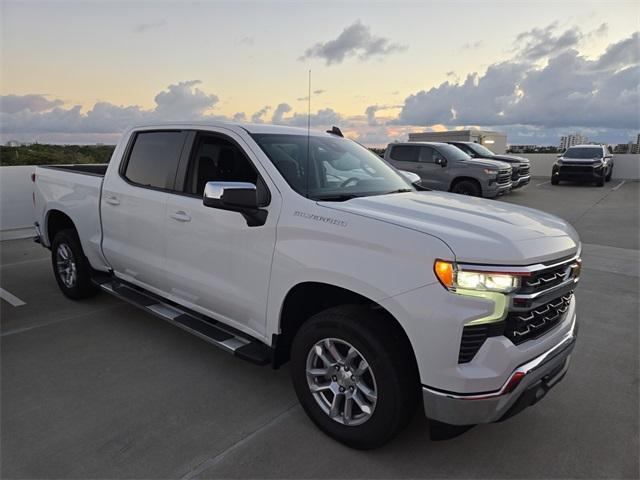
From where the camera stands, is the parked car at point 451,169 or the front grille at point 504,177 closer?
Answer: the parked car at point 451,169

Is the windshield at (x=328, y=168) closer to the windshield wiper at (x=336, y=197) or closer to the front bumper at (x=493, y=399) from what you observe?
the windshield wiper at (x=336, y=197)

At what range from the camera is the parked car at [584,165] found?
63.4 feet

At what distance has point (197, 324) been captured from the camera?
3.45m

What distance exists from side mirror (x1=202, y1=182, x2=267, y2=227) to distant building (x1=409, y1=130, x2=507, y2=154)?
95.3 feet

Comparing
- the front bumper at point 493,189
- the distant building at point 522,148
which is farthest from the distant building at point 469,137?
the front bumper at point 493,189

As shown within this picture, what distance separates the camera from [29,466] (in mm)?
2490

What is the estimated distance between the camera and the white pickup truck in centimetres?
217

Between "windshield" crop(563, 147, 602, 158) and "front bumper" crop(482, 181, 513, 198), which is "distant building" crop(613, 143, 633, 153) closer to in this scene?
"windshield" crop(563, 147, 602, 158)

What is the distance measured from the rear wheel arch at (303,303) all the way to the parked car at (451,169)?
11.0m

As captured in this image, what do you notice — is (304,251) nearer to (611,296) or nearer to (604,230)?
(611,296)

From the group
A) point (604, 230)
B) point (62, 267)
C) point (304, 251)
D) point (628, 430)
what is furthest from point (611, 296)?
point (62, 267)

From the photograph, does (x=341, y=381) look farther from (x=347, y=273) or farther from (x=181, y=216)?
(x=181, y=216)

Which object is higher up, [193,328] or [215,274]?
[215,274]

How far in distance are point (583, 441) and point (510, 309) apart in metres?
1.25
